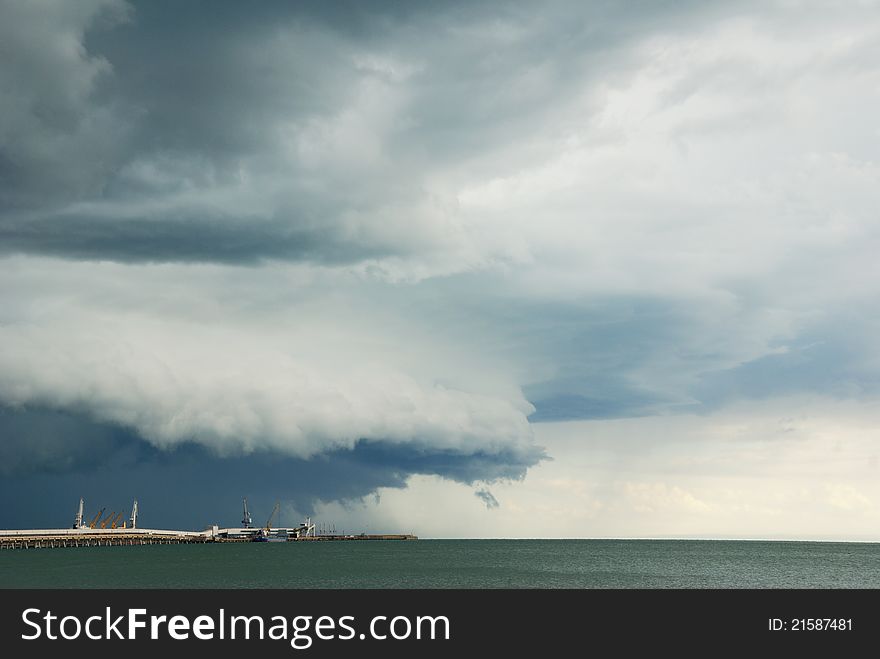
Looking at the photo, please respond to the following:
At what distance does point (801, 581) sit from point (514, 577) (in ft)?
195
